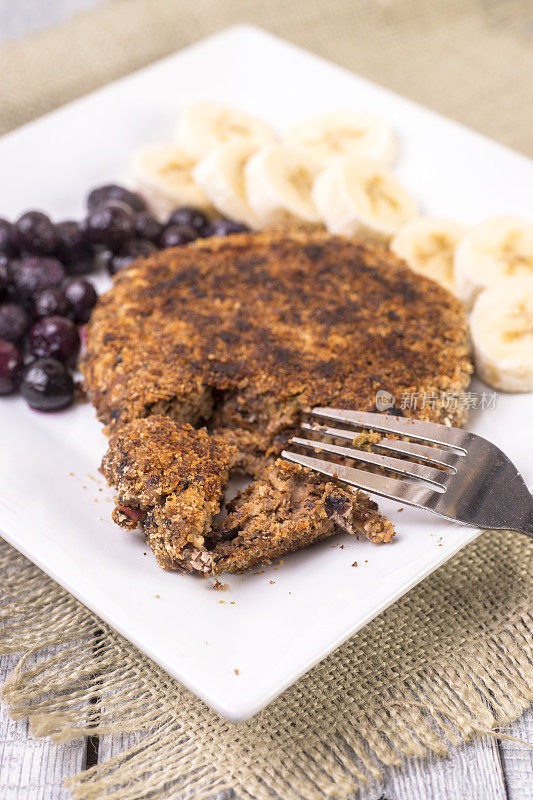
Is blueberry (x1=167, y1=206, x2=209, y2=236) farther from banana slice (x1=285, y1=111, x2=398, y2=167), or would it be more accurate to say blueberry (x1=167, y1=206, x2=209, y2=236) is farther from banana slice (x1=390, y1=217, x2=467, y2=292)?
banana slice (x1=390, y1=217, x2=467, y2=292)

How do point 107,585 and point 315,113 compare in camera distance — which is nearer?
point 107,585

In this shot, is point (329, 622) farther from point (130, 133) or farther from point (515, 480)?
point (130, 133)

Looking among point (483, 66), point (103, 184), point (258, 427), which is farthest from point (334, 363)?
point (483, 66)

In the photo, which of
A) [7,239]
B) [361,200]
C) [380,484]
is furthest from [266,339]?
[7,239]

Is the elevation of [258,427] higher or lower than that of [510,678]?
higher

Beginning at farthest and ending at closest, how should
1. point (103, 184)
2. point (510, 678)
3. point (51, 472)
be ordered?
point (103, 184) → point (51, 472) → point (510, 678)

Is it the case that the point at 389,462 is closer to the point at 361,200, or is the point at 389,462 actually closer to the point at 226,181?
the point at 361,200

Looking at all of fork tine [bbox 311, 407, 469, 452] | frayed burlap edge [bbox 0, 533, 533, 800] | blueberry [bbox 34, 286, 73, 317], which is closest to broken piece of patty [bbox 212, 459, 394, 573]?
fork tine [bbox 311, 407, 469, 452]
